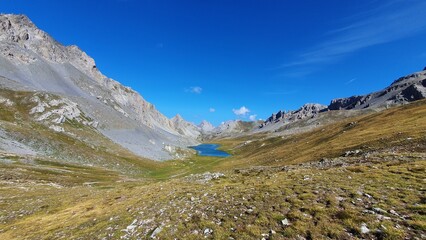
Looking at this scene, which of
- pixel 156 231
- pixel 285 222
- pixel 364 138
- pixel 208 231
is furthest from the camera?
pixel 364 138

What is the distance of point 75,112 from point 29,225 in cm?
15844

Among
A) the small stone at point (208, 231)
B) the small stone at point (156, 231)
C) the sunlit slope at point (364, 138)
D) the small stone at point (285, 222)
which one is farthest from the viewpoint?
the sunlit slope at point (364, 138)

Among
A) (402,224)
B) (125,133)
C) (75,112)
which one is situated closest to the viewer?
(402,224)

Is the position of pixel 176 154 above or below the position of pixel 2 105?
below

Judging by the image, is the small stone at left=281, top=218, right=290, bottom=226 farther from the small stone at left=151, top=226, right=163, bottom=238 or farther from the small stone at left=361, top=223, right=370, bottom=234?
the small stone at left=151, top=226, right=163, bottom=238

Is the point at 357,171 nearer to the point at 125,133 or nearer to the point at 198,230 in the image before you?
the point at 198,230

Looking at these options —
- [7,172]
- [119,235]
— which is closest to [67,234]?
[119,235]

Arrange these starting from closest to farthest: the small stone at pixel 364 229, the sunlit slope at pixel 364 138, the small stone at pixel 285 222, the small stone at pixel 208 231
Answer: the small stone at pixel 364 229 → the small stone at pixel 285 222 → the small stone at pixel 208 231 → the sunlit slope at pixel 364 138

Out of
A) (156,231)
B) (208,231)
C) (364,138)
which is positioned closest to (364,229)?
(208,231)

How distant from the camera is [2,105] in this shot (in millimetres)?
140750

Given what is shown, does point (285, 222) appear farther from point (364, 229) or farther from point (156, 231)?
point (156, 231)

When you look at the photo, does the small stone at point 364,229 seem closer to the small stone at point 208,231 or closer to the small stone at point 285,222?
the small stone at point 285,222

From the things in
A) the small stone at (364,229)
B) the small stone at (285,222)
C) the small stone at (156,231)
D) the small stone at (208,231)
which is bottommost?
the small stone at (364,229)

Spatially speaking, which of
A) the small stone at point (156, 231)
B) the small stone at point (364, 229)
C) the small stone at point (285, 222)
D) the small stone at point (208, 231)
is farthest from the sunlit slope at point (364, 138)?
the small stone at point (156, 231)
